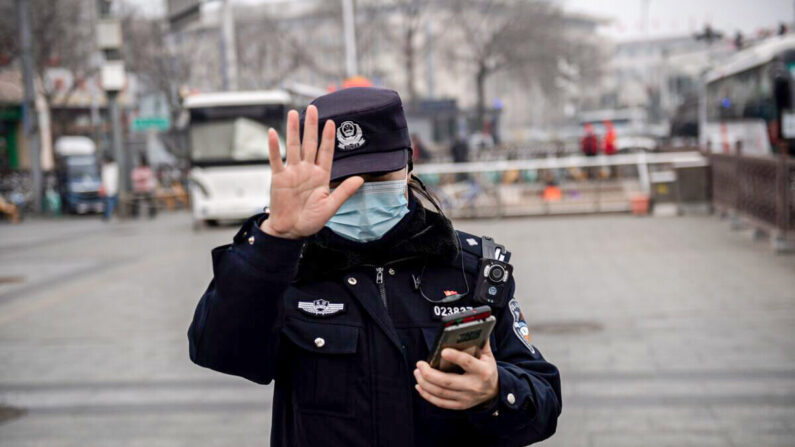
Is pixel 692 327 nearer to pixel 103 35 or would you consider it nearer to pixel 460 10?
pixel 103 35

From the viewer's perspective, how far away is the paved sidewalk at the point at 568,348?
5574 mm

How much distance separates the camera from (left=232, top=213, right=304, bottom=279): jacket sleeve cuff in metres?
1.89

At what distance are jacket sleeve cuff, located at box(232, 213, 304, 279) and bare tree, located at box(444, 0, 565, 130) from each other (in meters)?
42.2

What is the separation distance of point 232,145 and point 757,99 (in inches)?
507

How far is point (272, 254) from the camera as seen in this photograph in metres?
1.89

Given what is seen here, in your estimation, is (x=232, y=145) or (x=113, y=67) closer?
(x=232, y=145)

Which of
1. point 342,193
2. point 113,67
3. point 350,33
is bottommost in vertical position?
point 342,193

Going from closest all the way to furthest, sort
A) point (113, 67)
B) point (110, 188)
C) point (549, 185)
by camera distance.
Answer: point (549, 185)
point (113, 67)
point (110, 188)

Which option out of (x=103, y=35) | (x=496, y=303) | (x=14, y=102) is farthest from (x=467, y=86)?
(x=496, y=303)

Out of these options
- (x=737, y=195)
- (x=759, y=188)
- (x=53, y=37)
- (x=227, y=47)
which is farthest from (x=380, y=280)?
(x=53, y=37)

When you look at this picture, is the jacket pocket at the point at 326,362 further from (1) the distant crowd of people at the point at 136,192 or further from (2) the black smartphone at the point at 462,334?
(1) the distant crowd of people at the point at 136,192

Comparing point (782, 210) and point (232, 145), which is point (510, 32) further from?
point (782, 210)

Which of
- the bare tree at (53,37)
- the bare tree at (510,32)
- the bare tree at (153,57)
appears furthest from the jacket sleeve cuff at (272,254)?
the bare tree at (510,32)

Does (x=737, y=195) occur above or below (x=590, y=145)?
below
